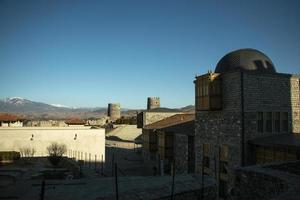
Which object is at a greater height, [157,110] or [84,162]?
[157,110]

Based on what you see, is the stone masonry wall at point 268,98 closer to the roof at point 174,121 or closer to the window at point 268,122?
the window at point 268,122

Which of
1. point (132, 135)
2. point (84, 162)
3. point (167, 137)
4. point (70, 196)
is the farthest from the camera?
point (132, 135)

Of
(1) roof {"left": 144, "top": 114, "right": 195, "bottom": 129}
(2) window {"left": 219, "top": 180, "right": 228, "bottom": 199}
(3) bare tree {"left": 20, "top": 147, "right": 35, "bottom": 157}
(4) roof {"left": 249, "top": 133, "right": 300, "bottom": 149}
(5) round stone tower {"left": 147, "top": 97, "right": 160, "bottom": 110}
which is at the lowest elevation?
(2) window {"left": 219, "top": 180, "right": 228, "bottom": 199}

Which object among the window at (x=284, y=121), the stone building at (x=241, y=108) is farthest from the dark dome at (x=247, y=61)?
the window at (x=284, y=121)

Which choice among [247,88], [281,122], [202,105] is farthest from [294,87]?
[202,105]

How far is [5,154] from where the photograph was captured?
26109 mm

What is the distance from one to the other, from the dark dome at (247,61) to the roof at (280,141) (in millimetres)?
4006

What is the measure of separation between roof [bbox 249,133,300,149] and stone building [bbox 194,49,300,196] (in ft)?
1.28

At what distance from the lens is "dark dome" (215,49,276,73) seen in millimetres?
18453

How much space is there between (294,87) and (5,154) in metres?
23.2

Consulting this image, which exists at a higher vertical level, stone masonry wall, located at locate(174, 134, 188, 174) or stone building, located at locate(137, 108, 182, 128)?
stone building, located at locate(137, 108, 182, 128)

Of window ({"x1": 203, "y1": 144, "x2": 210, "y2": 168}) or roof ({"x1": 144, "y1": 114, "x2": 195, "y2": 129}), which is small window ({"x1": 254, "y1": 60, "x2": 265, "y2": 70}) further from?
roof ({"x1": 144, "y1": 114, "x2": 195, "y2": 129})

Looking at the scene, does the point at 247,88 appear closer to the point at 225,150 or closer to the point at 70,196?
the point at 225,150

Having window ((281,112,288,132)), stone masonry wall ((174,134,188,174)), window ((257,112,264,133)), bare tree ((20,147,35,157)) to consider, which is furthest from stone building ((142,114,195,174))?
bare tree ((20,147,35,157))
